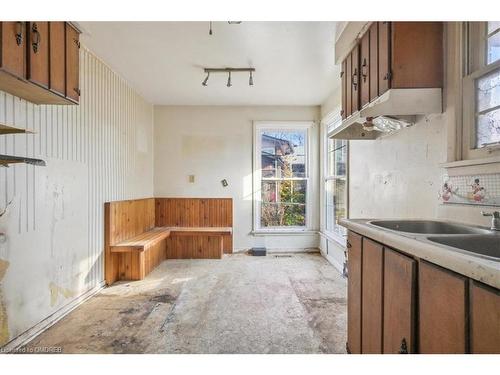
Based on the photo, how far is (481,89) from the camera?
5.04ft

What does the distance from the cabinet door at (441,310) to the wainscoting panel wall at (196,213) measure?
3.97 meters

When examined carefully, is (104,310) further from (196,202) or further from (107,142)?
(196,202)

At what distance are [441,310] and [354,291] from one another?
2.66 ft

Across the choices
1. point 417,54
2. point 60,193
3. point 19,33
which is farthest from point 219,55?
point 60,193

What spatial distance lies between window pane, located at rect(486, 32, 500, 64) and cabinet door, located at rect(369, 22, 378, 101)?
58 cm

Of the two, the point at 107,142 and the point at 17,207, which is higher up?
the point at 107,142

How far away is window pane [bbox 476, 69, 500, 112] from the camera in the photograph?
1.45 meters

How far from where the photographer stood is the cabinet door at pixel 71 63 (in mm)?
2080

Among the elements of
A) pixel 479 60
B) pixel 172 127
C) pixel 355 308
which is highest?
pixel 172 127

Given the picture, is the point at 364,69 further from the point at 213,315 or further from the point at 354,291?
the point at 213,315

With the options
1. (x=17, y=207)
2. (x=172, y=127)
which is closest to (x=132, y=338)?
(x=17, y=207)

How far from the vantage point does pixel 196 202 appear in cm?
486

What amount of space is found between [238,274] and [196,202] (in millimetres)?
1664

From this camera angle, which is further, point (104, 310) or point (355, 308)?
point (104, 310)
